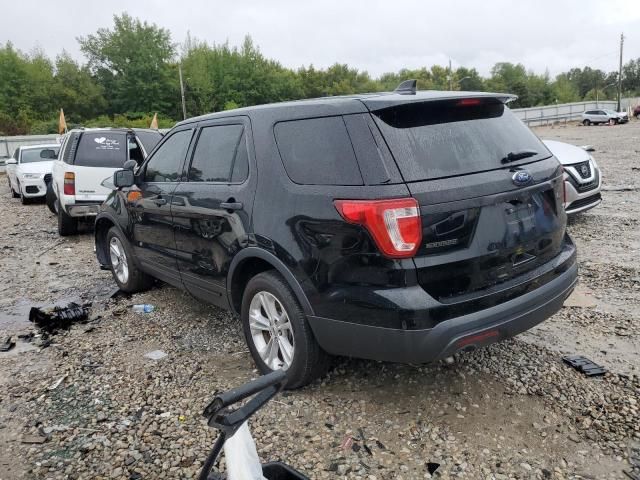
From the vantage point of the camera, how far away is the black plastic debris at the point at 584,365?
11.2ft

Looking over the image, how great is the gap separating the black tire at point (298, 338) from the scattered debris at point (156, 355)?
1172 millimetres

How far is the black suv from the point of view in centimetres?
266

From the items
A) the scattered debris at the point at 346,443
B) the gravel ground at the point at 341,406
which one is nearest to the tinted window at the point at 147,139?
the gravel ground at the point at 341,406

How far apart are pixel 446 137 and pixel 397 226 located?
68cm

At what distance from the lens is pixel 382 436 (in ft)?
9.59

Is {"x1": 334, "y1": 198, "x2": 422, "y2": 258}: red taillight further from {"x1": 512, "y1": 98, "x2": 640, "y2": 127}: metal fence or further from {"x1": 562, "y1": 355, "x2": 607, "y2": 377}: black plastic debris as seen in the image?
{"x1": 512, "y1": 98, "x2": 640, "y2": 127}: metal fence

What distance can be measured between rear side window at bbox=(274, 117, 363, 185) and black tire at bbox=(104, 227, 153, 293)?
2.70 m

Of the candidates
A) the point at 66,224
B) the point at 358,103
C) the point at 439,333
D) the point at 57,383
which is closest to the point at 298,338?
the point at 439,333

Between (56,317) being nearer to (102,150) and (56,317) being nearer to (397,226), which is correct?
(397,226)

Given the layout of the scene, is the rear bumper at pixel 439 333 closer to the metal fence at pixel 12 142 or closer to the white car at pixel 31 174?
the white car at pixel 31 174

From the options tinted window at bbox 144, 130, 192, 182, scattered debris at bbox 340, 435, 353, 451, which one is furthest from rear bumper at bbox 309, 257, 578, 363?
tinted window at bbox 144, 130, 192, 182

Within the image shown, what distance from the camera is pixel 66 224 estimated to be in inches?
357

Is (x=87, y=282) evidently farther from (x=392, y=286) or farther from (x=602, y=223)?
(x=602, y=223)

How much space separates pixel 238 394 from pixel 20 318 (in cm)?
464
